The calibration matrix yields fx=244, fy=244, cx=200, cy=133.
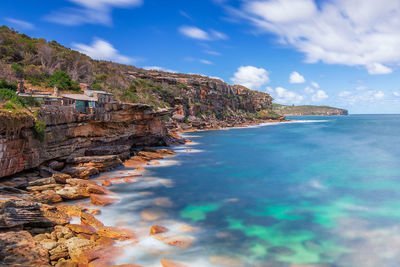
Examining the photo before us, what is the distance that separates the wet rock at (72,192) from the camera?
491 inches

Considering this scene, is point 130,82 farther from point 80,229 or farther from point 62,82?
point 80,229

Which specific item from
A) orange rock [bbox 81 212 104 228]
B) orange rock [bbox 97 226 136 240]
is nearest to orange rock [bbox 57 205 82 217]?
orange rock [bbox 81 212 104 228]

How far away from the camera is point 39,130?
1491cm

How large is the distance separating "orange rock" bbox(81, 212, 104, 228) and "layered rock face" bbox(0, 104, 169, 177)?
244 inches

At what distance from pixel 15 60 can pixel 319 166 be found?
3706 cm

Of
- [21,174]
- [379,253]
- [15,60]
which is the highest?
[15,60]

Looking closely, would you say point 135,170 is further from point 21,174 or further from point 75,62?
point 75,62

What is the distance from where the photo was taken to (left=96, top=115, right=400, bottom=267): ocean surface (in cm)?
888

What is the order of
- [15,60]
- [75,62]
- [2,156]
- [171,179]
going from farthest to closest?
[75,62] → [15,60] → [171,179] → [2,156]

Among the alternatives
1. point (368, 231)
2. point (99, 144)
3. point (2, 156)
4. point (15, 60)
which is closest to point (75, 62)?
point (15, 60)

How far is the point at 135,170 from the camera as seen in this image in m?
19.6

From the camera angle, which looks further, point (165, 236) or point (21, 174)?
point (21, 174)

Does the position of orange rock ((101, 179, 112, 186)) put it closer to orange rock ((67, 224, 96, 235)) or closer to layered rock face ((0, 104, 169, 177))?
layered rock face ((0, 104, 169, 177))

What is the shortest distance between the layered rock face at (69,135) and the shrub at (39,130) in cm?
17
